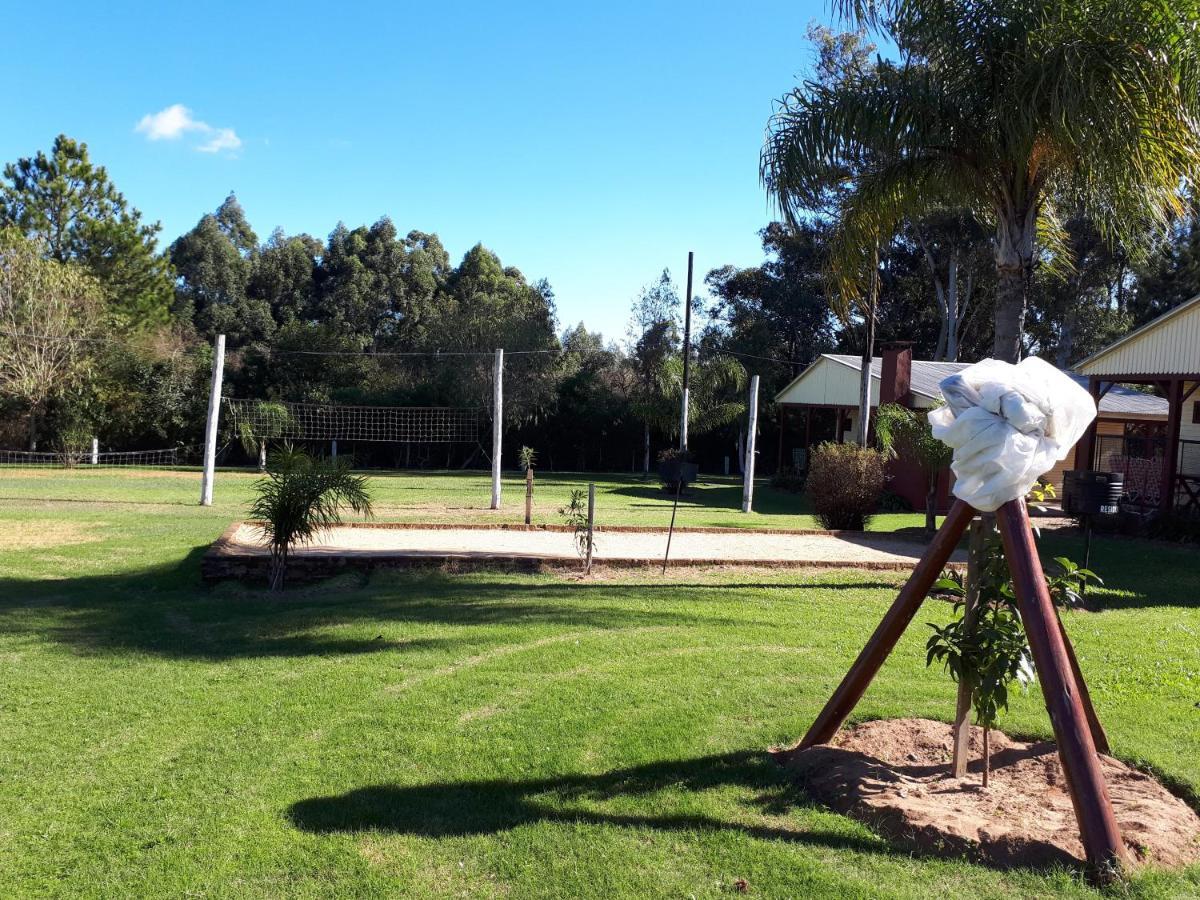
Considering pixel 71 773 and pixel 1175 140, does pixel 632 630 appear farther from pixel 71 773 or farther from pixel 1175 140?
pixel 1175 140

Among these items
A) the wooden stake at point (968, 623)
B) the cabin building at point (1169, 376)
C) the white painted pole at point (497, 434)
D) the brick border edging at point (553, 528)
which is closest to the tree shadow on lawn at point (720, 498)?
the brick border edging at point (553, 528)

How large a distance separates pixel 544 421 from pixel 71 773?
30095 mm

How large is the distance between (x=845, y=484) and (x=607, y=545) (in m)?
4.87

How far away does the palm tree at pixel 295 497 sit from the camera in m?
9.29

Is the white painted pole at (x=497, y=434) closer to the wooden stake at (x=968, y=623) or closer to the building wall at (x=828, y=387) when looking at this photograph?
the building wall at (x=828, y=387)

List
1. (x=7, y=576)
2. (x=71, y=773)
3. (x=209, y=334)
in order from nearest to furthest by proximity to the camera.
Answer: (x=71, y=773) → (x=7, y=576) → (x=209, y=334)

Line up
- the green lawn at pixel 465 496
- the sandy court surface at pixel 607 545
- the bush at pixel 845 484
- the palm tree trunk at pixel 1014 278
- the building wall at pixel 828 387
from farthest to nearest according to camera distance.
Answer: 1. the building wall at pixel 828 387
2. the green lawn at pixel 465 496
3. the bush at pixel 845 484
4. the sandy court surface at pixel 607 545
5. the palm tree trunk at pixel 1014 278

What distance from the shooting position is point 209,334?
40.0m

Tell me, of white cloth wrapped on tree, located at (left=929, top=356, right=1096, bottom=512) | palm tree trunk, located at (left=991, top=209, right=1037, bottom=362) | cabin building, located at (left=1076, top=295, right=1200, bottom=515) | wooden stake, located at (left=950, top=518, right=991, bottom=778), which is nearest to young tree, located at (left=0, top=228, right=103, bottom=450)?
cabin building, located at (left=1076, top=295, right=1200, bottom=515)

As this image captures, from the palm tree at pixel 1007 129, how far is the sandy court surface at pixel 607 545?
424 centimetres

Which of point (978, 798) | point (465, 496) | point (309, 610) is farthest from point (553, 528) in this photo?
point (978, 798)

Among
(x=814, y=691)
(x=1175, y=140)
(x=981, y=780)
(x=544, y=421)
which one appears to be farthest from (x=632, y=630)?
(x=544, y=421)

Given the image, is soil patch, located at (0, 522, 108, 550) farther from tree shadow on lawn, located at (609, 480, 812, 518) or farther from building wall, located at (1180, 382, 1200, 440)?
building wall, located at (1180, 382, 1200, 440)

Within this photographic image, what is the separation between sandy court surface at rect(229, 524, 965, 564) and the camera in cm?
1111
